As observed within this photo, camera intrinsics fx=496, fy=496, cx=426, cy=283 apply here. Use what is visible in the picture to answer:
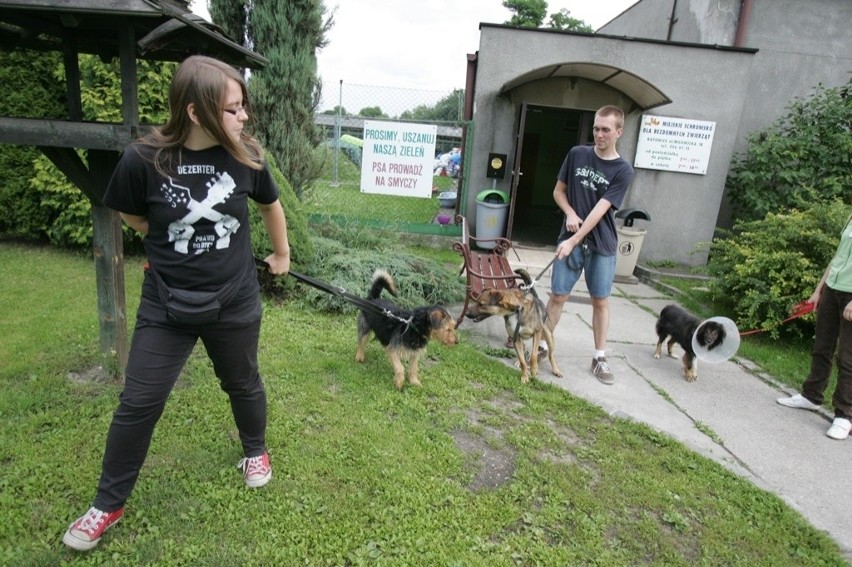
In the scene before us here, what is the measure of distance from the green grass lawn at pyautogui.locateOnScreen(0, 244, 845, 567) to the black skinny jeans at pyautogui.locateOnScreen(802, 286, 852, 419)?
1.41 metres

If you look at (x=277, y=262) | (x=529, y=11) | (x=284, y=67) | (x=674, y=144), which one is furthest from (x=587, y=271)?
(x=529, y=11)

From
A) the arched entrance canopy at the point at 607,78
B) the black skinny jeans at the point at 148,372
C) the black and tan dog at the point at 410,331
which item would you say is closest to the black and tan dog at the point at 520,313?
the black and tan dog at the point at 410,331

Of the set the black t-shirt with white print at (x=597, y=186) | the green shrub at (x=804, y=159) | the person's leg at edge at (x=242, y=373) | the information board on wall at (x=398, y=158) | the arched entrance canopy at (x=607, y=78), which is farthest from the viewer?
the information board on wall at (x=398, y=158)

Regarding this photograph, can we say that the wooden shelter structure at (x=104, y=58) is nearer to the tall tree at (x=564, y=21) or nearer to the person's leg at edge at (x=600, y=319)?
the person's leg at edge at (x=600, y=319)

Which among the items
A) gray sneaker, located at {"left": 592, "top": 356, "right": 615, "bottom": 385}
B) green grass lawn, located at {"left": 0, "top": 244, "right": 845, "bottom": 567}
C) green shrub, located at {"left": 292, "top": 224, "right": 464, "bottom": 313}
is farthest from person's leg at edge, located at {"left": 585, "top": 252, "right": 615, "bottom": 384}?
green shrub, located at {"left": 292, "top": 224, "right": 464, "bottom": 313}

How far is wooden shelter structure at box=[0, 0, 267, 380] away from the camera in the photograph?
7.99 feet

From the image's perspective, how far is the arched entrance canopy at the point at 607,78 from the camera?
24.6 feet

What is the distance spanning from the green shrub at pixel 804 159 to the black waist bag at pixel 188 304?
8958 mm

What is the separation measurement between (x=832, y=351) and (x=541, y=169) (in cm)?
1315

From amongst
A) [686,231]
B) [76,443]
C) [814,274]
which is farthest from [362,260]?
[686,231]

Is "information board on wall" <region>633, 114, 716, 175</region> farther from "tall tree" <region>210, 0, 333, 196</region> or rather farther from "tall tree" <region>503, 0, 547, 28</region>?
"tall tree" <region>503, 0, 547, 28</region>

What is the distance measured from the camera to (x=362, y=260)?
605 cm

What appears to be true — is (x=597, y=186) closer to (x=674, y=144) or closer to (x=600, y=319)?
(x=600, y=319)

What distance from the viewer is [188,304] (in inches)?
80.8
